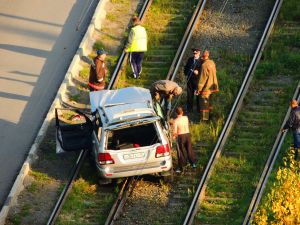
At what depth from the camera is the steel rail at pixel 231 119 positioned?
21.5 m

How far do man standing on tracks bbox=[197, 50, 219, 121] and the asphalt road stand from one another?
4072mm

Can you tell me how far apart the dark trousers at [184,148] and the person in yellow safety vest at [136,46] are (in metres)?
3.98

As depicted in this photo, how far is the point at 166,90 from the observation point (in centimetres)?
2380

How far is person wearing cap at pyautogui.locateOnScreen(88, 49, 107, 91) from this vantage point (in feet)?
81.5

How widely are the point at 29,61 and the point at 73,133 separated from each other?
14.7 feet

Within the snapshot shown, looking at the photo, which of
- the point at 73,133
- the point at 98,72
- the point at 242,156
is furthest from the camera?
the point at 98,72

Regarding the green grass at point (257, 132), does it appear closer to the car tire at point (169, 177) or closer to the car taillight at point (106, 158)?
the car tire at point (169, 177)

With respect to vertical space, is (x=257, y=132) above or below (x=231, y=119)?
below

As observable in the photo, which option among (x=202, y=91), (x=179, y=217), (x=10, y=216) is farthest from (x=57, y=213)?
(x=202, y=91)

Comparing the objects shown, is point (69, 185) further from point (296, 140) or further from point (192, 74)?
point (296, 140)

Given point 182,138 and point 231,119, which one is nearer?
point 182,138

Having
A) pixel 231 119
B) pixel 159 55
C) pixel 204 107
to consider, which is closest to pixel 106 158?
pixel 204 107

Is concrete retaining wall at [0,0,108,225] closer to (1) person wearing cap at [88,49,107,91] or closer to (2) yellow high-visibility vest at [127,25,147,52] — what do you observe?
(1) person wearing cap at [88,49,107,91]

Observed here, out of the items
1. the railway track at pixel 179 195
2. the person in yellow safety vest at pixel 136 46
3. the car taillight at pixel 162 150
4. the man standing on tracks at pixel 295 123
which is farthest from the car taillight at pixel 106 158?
the person in yellow safety vest at pixel 136 46
